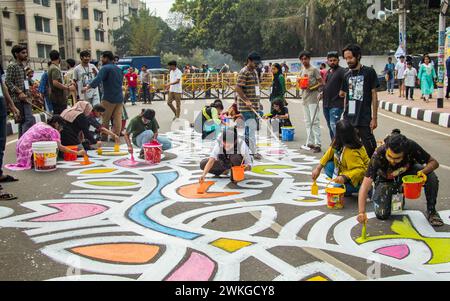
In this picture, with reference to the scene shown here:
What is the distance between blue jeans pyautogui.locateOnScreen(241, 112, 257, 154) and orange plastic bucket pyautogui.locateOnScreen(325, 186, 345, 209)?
9.10ft

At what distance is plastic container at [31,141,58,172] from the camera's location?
7.16 m

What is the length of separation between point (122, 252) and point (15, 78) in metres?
5.57

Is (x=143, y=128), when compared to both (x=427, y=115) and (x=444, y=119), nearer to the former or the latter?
(x=444, y=119)

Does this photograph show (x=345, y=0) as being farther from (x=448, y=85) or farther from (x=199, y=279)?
(x=199, y=279)

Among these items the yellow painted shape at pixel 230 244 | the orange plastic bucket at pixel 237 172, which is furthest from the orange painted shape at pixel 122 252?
the orange plastic bucket at pixel 237 172

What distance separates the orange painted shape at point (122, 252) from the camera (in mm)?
→ 3814

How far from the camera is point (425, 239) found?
4.20 meters

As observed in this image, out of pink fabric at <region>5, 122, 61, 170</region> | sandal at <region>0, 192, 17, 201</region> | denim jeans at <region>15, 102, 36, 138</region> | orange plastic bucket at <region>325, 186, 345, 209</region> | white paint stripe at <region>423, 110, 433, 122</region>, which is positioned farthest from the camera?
white paint stripe at <region>423, 110, 433, 122</region>

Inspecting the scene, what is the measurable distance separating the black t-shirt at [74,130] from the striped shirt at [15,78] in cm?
103

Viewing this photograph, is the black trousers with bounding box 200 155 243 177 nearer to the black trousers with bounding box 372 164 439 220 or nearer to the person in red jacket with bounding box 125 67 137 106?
the black trousers with bounding box 372 164 439 220

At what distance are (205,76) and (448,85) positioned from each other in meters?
11.8

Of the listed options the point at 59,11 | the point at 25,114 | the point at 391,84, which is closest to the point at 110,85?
the point at 25,114

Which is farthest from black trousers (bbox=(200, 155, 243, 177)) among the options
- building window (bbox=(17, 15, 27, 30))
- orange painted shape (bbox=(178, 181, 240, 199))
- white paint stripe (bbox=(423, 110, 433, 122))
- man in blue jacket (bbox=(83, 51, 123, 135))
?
building window (bbox=(17, 15, 27, 30))
